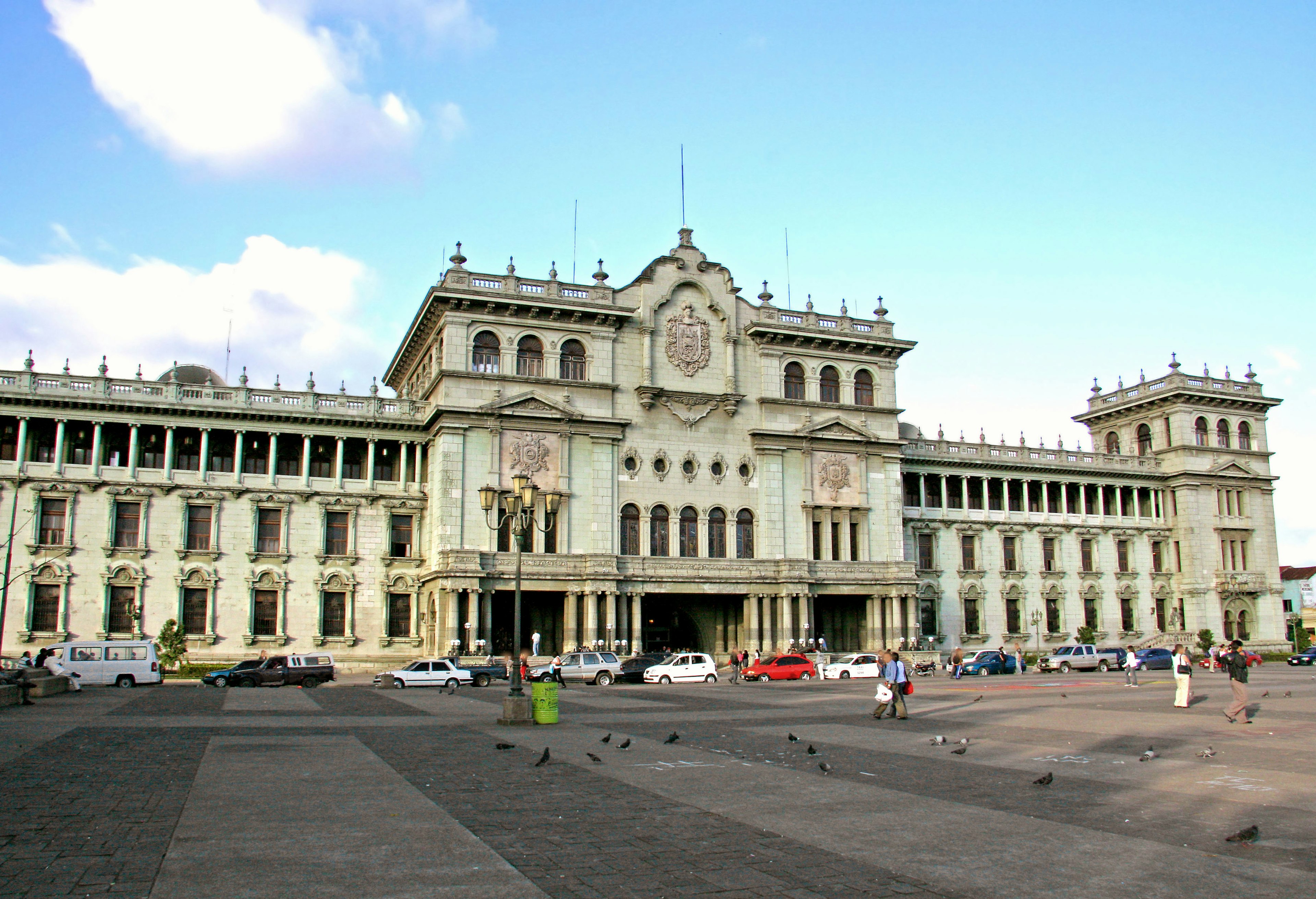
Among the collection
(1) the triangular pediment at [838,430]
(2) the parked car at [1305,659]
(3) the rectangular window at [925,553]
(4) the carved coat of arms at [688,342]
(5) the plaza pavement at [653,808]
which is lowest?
(2) the parked car at [1305,659]

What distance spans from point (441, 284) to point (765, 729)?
37.3 m

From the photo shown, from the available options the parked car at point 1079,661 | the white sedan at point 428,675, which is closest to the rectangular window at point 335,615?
the white sedan at point 428,675

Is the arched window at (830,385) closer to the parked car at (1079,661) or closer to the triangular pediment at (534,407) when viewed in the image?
the triangular pediment at (534,407)

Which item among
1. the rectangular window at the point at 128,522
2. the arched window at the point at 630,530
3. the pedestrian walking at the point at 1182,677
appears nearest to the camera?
the pedestrian walking at the point at 1182,677

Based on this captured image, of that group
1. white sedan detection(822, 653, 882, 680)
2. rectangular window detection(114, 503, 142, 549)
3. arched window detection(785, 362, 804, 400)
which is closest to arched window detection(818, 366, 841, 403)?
arched window detection(785, 362, 804, 400)

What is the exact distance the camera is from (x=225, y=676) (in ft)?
144

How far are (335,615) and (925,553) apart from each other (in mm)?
37008

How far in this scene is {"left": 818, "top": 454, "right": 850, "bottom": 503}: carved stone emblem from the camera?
62.0 metres

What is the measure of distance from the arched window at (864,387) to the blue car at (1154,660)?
2060 centimetres

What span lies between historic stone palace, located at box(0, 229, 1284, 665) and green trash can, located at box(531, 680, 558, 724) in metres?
27.3

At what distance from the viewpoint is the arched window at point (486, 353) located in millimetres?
56188

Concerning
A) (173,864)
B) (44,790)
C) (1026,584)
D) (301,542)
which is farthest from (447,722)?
(1026,584)

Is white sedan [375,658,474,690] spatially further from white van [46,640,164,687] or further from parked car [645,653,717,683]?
white van [46,640,164,687]

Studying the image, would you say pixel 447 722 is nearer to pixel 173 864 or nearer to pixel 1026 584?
pixel 173 864
